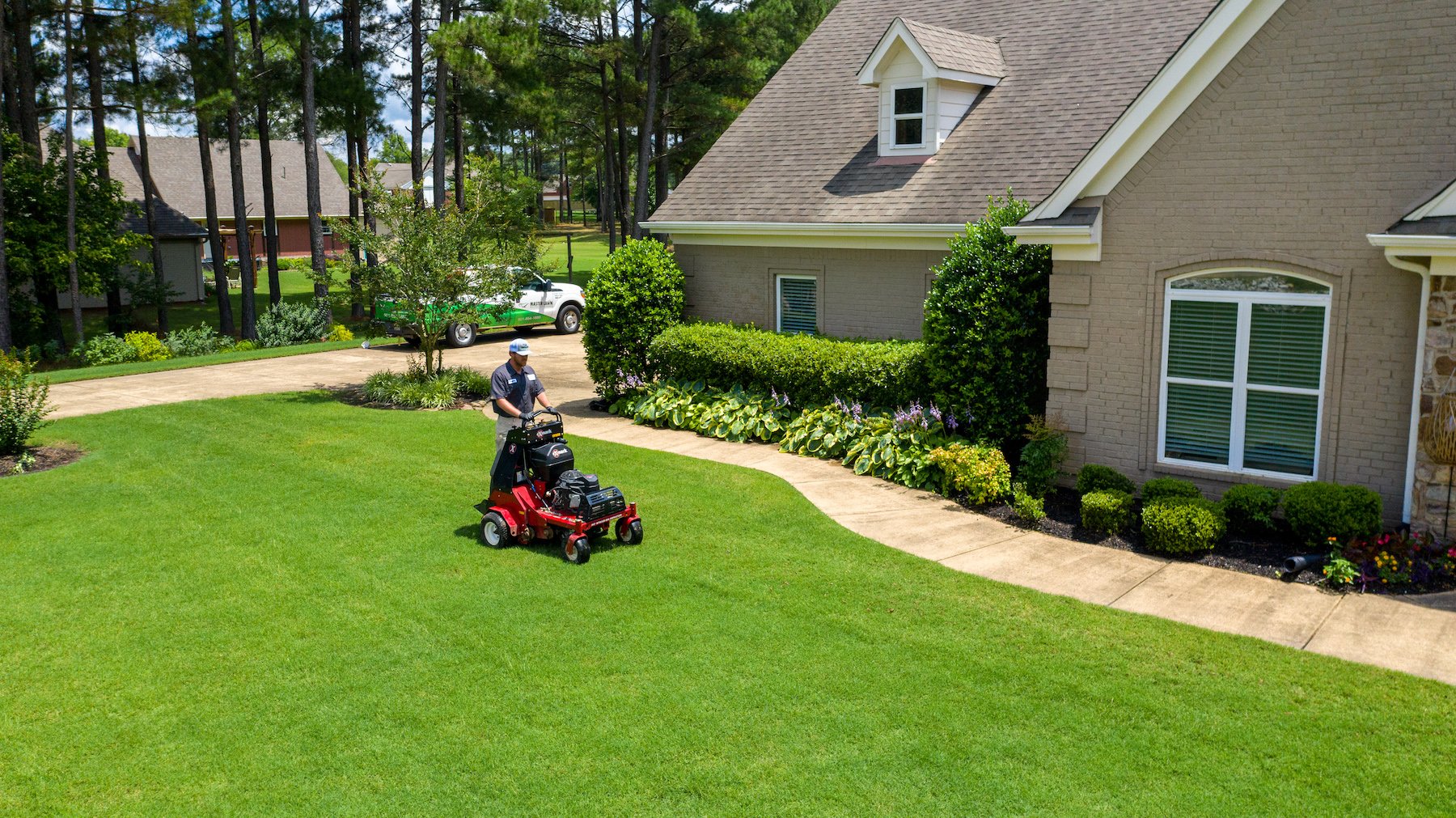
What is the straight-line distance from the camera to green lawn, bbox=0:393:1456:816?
5859 millimetres

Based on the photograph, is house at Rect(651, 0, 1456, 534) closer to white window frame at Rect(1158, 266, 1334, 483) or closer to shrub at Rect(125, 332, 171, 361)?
white window frame at Rect(1158, 266, 1334, 483)

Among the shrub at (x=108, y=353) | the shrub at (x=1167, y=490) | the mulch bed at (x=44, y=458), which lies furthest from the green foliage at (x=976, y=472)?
the shrub at (x=108, y=353)

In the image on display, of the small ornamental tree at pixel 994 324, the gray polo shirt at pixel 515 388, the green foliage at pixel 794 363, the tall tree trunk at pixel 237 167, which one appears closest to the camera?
the gray polo shirt at pixel 515 388

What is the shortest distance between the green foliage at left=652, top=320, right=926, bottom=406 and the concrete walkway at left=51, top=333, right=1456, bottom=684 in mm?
1075

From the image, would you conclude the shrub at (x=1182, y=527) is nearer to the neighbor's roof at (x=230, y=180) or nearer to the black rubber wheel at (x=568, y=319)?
the black rubber wheel at (x=568, y=319)

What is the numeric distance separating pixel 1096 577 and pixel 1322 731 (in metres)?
2.97

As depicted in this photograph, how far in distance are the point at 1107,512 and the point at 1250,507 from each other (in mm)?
1302

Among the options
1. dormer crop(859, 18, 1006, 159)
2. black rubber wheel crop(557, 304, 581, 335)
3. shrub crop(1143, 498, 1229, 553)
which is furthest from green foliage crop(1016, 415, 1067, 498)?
black rubber wheel crop(557, 304, 581, 335)

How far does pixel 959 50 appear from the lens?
1661cm

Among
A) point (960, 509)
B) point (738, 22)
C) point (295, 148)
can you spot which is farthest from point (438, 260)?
point (295, 148)

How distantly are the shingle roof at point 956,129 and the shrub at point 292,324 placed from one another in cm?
1527

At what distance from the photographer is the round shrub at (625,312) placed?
55.8 feet

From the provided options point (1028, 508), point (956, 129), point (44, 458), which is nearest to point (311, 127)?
point (44, 458)

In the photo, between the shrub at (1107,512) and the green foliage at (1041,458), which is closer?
the shrub at (1107,512)
